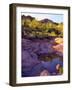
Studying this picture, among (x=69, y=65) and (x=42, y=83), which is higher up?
(x=69, y=65)

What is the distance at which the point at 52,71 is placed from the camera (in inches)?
79.4

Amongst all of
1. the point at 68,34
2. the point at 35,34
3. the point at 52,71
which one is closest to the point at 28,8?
→ the point at 35,34

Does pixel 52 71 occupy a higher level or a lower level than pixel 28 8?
lower

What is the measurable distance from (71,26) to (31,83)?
556 millimetres

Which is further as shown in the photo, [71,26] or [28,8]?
[71,26]

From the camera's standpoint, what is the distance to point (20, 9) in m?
1.91

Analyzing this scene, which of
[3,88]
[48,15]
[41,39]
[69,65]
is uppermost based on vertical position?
[48,15]

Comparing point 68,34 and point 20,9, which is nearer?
point 20,9

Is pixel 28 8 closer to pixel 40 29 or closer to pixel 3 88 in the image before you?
pixel 40 29

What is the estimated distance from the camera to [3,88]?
6.22ft

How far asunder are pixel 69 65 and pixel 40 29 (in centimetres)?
37

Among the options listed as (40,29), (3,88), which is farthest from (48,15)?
(3,88)

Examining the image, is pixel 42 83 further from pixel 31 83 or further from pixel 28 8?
pixel 28 8

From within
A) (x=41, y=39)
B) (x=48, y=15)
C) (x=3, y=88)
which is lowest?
(x=3, y=88)
